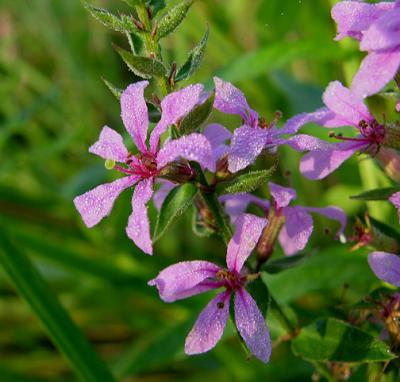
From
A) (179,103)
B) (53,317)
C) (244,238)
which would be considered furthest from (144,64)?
(53,317)

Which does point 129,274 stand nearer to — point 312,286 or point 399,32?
point 312,286

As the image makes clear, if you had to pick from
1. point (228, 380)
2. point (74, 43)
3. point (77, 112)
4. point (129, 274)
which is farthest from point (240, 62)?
point (74, 43)

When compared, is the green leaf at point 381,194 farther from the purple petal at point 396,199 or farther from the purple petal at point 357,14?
the purple petal at point 357,14

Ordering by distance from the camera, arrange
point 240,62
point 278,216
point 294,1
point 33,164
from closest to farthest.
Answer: point 278,216 → point 240,62 → point 294,1 → point 33,164

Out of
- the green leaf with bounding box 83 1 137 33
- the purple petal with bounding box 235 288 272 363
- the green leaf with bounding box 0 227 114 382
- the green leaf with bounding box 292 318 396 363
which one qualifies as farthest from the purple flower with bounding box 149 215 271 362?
the green leaf with bounding box 0 227 114 382

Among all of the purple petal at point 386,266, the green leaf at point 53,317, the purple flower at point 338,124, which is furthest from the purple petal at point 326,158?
the green leaf at point 53,317

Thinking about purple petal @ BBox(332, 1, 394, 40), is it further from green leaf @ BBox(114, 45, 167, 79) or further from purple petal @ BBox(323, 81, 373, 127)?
green leaf @ BBox(114, 45, 167, 79)

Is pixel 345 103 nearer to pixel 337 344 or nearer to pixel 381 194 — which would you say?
pixel 381 194
